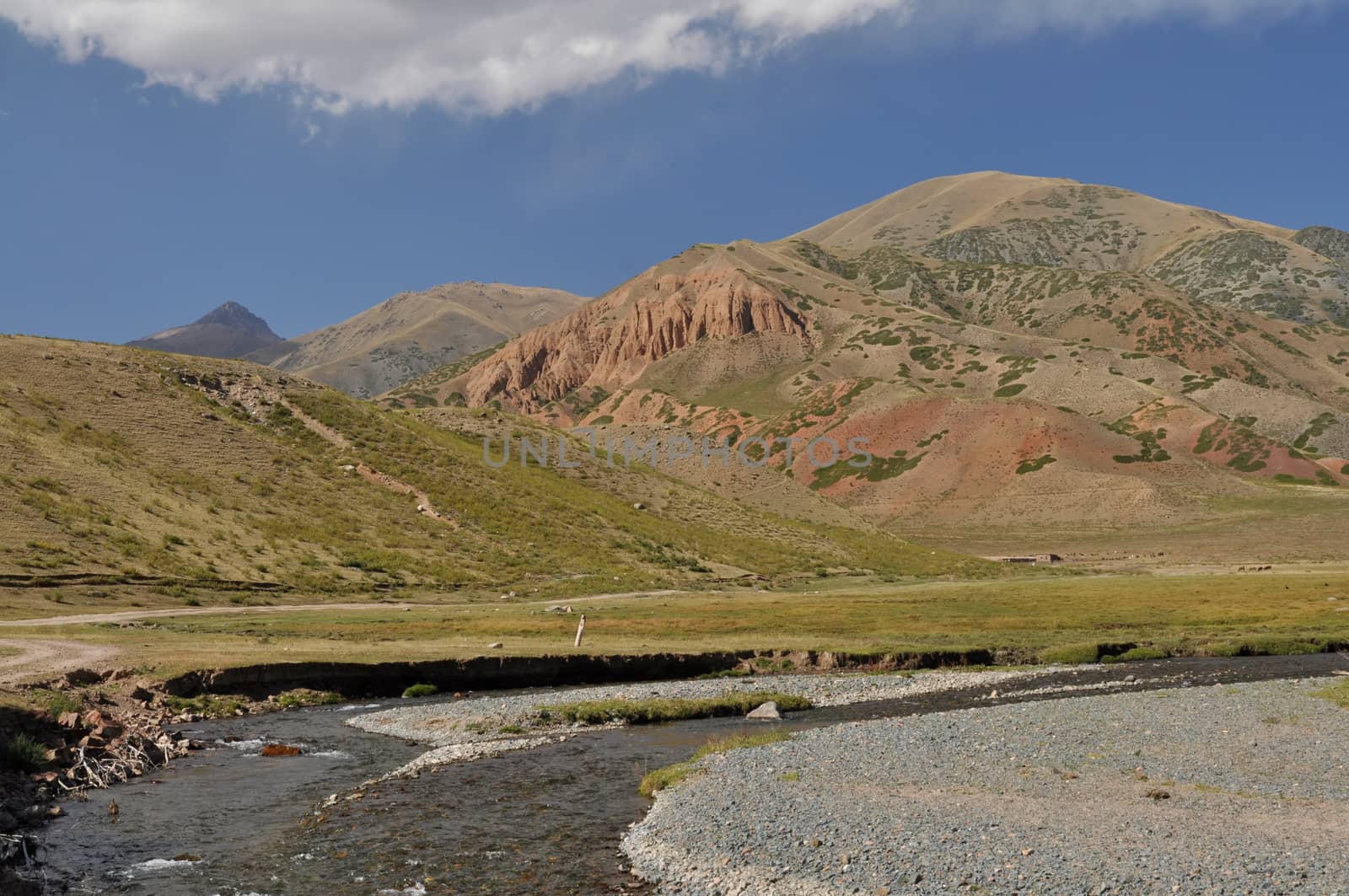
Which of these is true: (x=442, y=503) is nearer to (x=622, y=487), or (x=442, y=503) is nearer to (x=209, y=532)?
(x=209, y=532)

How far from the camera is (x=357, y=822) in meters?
20.6

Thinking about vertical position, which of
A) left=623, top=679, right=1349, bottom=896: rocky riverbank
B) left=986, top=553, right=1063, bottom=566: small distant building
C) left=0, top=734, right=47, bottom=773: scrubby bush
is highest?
left=0, top=734, right=47, bottom=773: scrubby bush

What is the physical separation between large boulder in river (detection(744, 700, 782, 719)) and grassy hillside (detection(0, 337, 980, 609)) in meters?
41.6

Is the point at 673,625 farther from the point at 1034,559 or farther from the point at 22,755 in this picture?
the point at 1034,559

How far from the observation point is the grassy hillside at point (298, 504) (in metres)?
65.4

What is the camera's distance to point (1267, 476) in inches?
6545

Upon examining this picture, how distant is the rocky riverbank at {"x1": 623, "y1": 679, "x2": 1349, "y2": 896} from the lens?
51.2 ft

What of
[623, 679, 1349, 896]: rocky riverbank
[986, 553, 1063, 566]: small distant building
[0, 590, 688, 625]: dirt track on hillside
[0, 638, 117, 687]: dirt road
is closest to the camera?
[623, 679, 1349, 896]: rocky riverbank

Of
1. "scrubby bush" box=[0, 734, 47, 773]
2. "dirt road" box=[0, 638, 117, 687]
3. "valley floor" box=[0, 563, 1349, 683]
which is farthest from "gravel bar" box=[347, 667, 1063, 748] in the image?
"scrubby bush" box=[0, 734, 47, 773]

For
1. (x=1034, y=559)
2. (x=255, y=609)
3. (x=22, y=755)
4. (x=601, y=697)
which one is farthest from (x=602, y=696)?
(x=1034, y=559)

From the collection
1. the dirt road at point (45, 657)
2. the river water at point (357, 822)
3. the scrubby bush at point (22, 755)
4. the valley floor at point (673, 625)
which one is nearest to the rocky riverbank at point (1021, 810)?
the river water at point (357, 822)

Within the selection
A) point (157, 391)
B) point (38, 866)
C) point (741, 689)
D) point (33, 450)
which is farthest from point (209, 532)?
point (38, 866)

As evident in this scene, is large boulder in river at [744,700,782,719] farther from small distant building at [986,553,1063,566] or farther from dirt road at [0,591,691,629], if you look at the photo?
small distant building at [986,553,1063,566]

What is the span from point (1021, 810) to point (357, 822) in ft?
43.9
